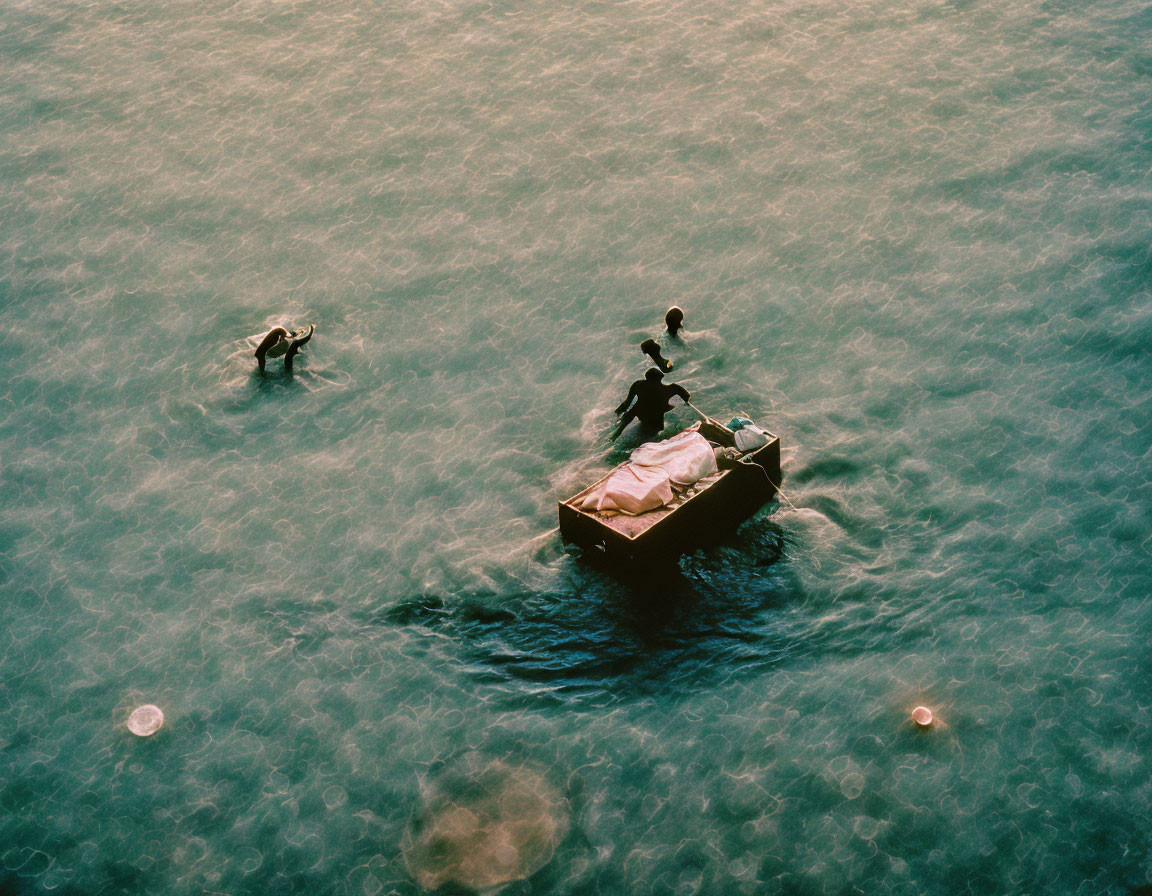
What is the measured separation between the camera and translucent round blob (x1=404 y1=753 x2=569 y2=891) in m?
4.55

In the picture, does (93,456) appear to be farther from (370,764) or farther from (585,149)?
(585,149)

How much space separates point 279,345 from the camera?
7195 mm

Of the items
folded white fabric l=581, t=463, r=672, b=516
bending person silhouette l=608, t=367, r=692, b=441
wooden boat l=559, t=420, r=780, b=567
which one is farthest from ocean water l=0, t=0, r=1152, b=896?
folded white fabric l=581, t=463, r=672, b=516

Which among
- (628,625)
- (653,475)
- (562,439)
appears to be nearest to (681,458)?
(653,475)

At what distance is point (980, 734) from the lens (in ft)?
16.1

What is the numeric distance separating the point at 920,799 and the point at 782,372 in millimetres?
3126

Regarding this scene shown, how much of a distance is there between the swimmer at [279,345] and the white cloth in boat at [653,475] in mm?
2716

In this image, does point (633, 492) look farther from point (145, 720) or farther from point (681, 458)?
point (145, 720)

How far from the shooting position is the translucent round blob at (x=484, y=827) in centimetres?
455

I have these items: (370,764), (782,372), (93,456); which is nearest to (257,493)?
(93,456)

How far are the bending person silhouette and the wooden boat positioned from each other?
1.09ft

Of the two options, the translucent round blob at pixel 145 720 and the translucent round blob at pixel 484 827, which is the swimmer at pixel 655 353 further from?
the translucent round blob at pixel 145 720

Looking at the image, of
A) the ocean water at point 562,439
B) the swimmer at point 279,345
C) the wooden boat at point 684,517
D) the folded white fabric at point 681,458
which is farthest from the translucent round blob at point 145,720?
the folded white fabric at point 681,458

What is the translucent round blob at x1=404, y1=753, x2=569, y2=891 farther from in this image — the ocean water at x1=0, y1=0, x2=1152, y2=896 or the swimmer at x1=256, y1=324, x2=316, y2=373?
the swimmer at x1=256, y1=324, x2=316, y2=373
